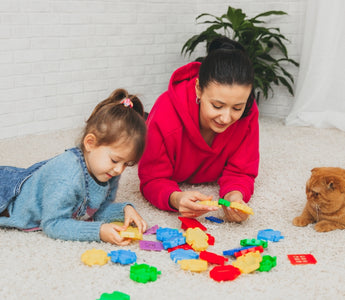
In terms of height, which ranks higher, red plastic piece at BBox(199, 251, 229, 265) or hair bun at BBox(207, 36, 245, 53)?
hair bun at BBox(207, 36, 245, 53)

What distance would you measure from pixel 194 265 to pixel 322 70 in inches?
69.7

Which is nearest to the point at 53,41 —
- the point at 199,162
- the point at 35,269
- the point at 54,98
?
the point at 54,98

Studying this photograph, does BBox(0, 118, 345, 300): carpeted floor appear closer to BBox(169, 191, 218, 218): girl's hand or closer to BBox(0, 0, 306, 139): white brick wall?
BBox(169, 191, 218, 218): girl's hand

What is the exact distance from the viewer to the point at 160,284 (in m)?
0.95

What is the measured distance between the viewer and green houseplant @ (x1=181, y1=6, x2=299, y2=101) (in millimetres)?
2467

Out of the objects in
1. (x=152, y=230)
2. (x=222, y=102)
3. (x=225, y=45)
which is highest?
(x=225, y=45)

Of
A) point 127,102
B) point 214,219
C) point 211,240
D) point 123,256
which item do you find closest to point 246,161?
point 214,219

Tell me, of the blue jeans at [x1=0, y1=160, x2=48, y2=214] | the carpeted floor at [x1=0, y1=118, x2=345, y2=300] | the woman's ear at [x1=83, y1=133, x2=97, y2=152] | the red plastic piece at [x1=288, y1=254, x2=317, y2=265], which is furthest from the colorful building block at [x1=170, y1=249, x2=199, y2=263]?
the blue jeans at [x1=0, y1=160, x2=48, y2=214]

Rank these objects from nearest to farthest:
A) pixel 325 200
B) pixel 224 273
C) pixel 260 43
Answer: pixel 224 273 → pixel 325 200 → pixel 260 43

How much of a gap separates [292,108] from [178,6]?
94 centimetres

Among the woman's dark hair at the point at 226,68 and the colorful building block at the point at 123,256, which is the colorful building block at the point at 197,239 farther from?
the woman's dark hair at the point at 226,68

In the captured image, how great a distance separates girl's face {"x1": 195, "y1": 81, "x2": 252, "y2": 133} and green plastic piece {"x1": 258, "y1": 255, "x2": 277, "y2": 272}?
41 centimetres

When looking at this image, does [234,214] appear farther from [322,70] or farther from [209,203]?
[322,70]

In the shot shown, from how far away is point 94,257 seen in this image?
1.02m
